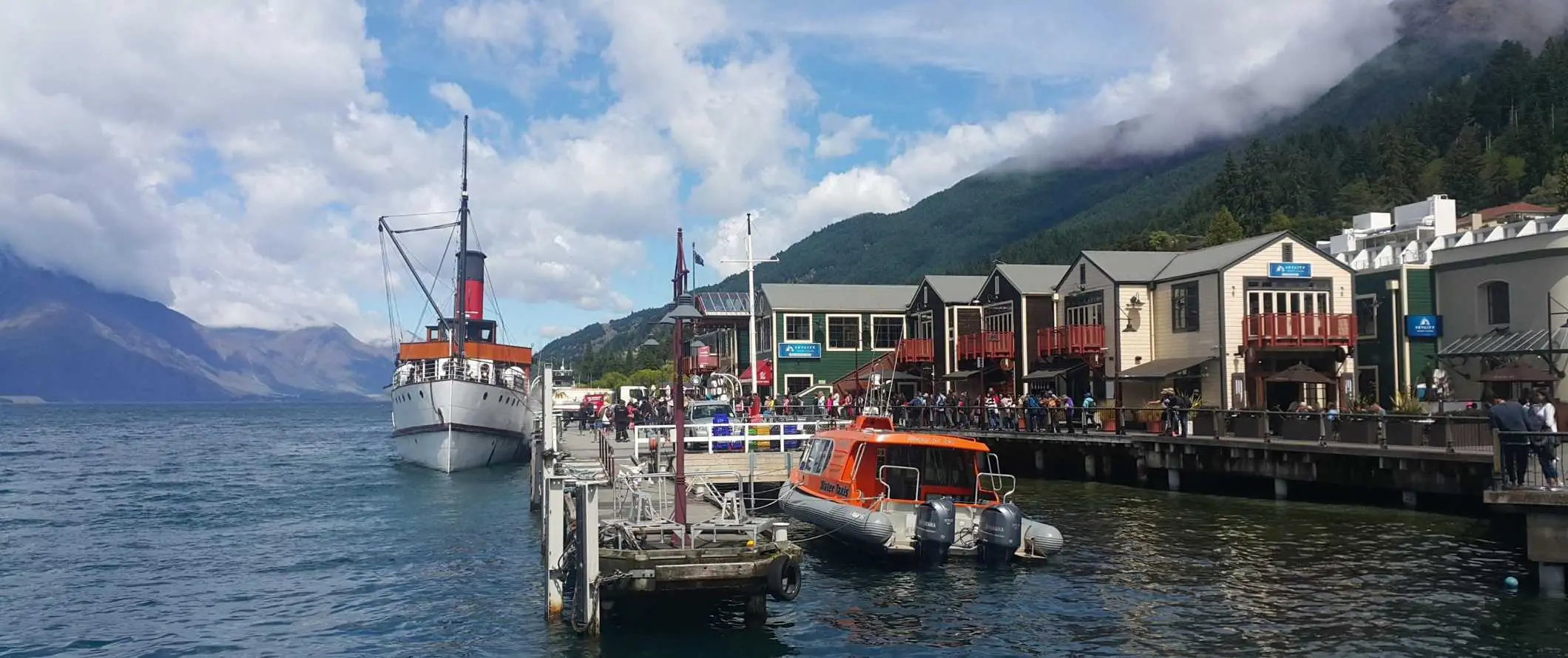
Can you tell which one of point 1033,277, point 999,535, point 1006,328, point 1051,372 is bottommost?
point 999,535

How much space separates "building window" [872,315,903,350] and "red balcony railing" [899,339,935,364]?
3259 millimetres

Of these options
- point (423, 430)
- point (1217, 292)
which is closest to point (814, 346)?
point (423, 430)

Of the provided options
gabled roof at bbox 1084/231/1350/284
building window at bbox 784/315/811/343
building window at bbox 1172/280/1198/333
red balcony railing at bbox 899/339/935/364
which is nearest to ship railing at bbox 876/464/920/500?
gabled roof at bbox 1084/231/1350/284

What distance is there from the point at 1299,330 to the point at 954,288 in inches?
776

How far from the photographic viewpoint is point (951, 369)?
2267 inches

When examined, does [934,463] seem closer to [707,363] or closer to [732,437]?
[732,437]

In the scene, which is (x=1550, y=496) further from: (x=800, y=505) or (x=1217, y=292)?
(x=1217, y=292)

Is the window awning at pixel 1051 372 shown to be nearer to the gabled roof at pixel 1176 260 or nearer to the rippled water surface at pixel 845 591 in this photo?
the gabled roof at pixel 1176 260

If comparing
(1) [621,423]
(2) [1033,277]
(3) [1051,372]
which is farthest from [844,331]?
(1) [621,423]

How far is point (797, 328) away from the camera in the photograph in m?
63.6

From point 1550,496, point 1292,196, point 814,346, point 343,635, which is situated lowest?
point 343,635

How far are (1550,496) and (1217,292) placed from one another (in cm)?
2614

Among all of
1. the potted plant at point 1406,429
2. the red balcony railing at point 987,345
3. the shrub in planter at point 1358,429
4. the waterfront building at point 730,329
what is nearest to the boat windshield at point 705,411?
the red balcony railing at point 987,345

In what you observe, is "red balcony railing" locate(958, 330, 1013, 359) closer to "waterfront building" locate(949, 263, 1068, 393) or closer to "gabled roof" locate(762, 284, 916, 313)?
"waterfront building" locate(949, 263, 1068, 393)
